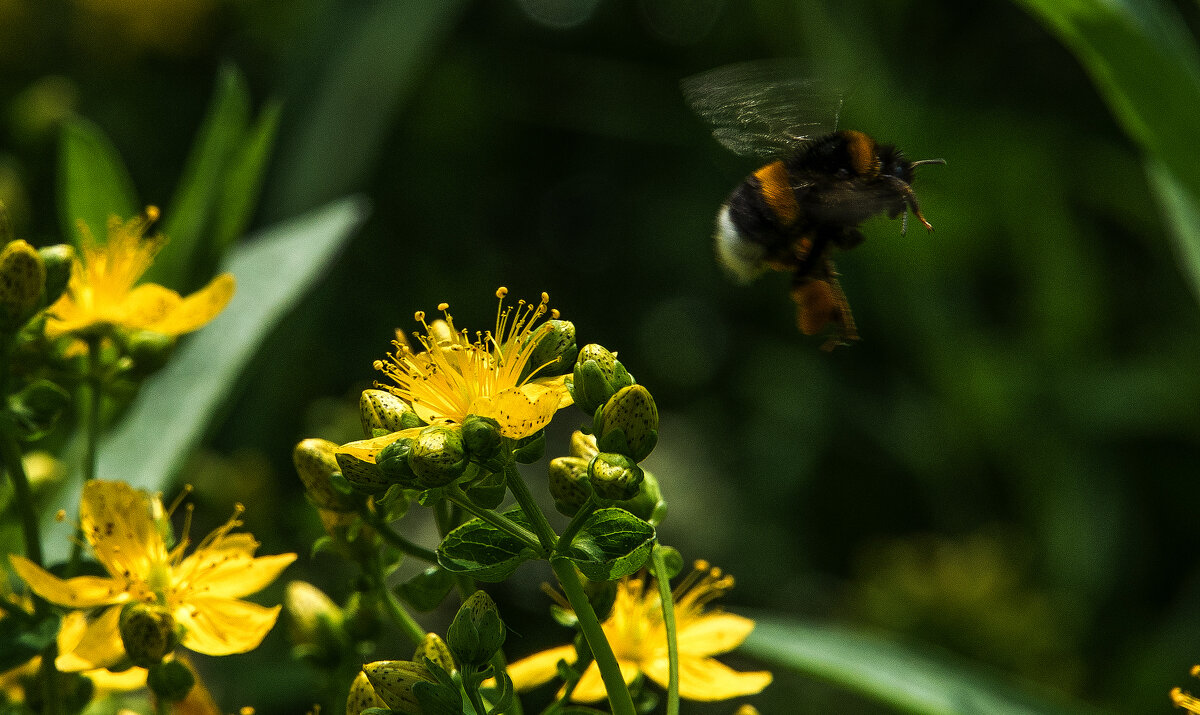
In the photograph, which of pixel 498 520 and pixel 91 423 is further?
pixel 91 423

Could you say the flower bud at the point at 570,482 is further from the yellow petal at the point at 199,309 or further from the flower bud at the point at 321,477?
the yellow petal at the point at 199,309

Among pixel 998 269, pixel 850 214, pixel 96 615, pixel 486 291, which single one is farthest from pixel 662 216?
pixel 96 615

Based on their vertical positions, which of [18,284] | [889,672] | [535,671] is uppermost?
[18,284]

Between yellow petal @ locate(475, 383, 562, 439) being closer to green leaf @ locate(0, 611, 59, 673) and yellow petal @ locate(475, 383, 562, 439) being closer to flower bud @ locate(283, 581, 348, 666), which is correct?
flower bud @ locate(283, 581, 348, 666)

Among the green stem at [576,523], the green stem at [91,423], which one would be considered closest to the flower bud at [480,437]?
the green stem at [576,523]

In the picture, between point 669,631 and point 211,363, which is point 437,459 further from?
point 211,363

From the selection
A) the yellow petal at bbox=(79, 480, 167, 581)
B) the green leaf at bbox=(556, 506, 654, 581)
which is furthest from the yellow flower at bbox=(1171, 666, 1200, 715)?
the yellow petal at bbox=(79, 480, 167, 581)

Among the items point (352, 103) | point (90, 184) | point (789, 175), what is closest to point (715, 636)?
point (789, 175)
